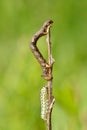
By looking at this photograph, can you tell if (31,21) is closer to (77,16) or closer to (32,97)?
(77,16)

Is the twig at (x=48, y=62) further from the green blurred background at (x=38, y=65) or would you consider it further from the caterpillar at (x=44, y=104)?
the green blurred background at (x=38, y=65)

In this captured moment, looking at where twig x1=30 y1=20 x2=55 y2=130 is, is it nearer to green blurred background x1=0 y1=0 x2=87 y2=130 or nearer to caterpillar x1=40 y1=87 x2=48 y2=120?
caterpillar x1=40 y1=87 x2=48 y2=120

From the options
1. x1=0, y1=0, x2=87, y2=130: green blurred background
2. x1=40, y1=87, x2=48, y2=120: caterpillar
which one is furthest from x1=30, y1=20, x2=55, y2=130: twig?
x1=0, y1=0, x2=87, y2=130: green blurred background

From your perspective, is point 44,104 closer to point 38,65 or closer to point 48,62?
point 48,62

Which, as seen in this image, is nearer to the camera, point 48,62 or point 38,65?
point 48,62

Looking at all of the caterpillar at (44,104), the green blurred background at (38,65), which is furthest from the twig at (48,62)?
the green blurred background at (38,65)

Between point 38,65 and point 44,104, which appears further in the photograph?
point 38,65

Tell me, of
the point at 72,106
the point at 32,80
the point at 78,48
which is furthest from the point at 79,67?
the point at 72,106

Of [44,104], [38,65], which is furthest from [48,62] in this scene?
[38,65]

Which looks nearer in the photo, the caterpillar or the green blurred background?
the caterpillar

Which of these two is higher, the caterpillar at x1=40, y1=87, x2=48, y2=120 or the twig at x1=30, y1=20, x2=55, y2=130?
the twig at x1=30, y1=20, x2=55, y2=130
